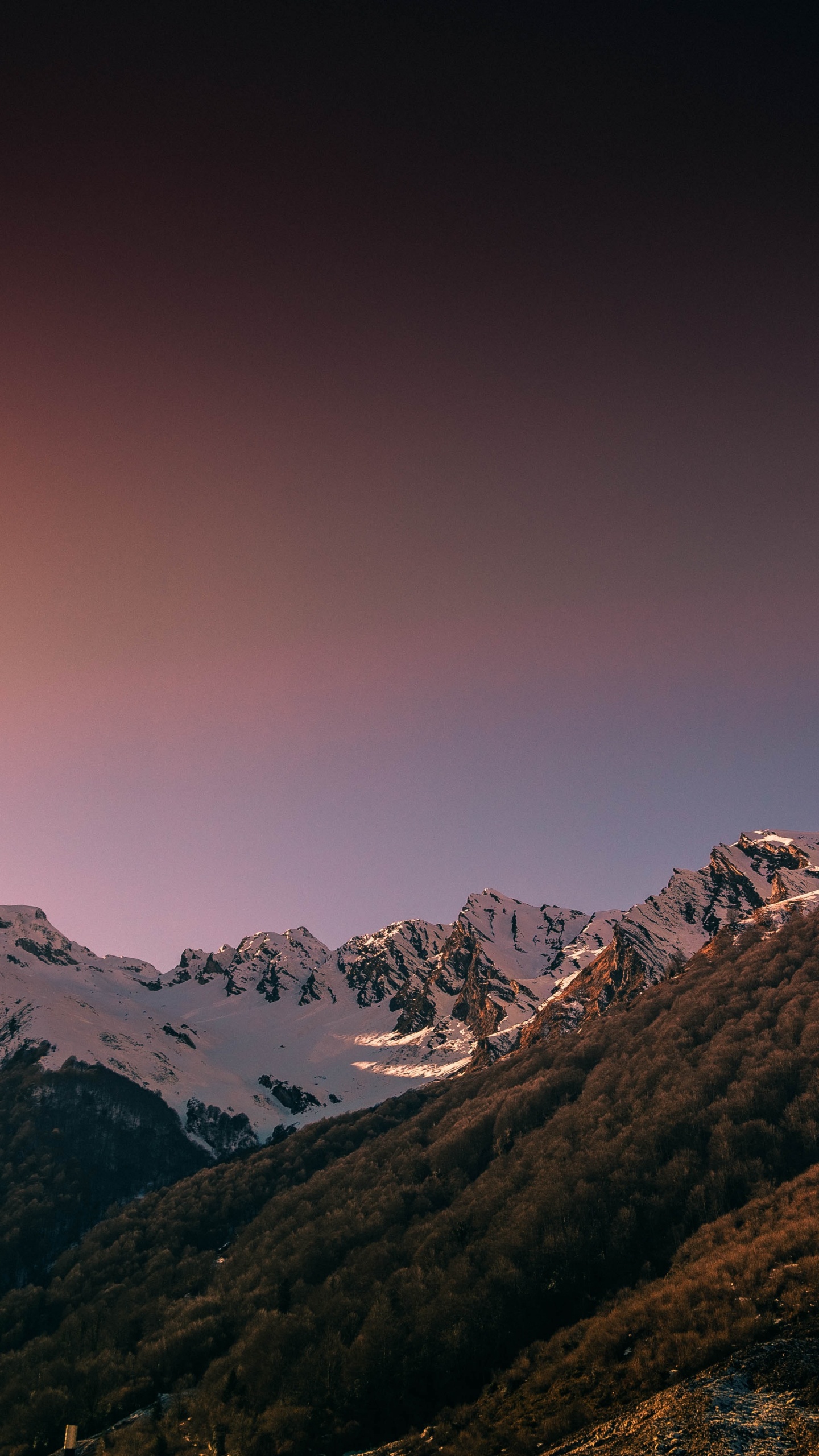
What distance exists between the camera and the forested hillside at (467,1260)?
227 feet

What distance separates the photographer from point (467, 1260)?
8788cm

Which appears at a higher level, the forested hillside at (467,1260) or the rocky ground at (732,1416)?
the rocky ground at (732,1416)

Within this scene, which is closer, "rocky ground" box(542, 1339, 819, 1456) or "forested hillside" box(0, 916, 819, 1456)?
"rocky ground" box(542, 1339, 819, 1456)

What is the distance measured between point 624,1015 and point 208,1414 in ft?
333

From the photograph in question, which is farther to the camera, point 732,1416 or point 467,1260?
point 467,1260

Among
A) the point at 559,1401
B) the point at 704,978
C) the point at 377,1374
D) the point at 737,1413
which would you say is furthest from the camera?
the point at 704,978

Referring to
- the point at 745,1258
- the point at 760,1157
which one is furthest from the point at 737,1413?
the point at 760,1157

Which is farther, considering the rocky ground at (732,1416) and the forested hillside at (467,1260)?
the forested hillside at (467,1260)

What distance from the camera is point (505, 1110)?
5020 inches

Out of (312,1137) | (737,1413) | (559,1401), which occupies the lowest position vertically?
(312,1137)

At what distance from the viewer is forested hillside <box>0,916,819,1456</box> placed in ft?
227

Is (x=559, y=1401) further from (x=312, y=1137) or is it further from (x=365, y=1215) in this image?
(x=312, y=1137)

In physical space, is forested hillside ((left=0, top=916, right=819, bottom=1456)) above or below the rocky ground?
below

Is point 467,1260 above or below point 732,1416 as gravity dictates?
below
